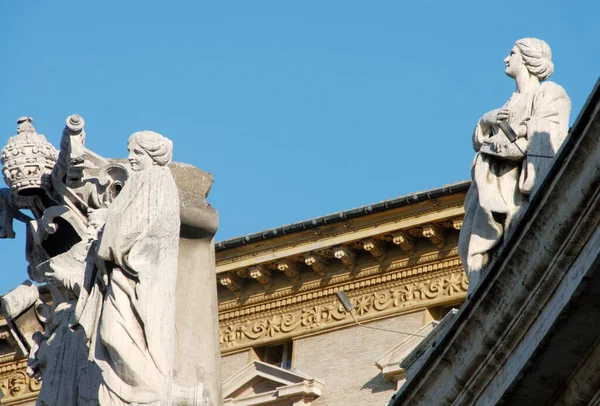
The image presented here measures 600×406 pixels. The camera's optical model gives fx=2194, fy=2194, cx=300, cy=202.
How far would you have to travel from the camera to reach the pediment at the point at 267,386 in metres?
28.1

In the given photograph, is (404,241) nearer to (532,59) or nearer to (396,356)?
(396,356)

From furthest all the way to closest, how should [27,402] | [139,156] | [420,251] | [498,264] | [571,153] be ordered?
[27,402], [420,251], [139,156], [498,264], [571,153]

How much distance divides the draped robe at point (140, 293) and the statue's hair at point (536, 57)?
2.69 metres

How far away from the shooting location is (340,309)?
93.5 feet

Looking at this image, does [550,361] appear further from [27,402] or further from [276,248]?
[27,402]

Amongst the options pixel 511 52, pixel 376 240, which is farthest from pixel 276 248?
pixel 511 52

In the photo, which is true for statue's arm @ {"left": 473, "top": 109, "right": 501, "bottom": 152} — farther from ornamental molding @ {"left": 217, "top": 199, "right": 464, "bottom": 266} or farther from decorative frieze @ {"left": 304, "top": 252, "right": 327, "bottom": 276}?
decorative frieze @ {"left": 304, "top": 252, "right": 327, "bottom": 276}

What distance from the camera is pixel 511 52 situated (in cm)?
1554

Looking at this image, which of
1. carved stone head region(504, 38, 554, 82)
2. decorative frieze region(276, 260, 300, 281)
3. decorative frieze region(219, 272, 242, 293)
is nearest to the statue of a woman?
carved stone head region(504, 38, 554, 82)

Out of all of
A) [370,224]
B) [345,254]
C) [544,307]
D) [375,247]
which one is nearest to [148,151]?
[544,307]

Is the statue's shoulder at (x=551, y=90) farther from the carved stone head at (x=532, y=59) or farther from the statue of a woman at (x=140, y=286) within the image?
the statue of a woman at (x=140, y=286)

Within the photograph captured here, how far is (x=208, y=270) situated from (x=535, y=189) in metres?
2.54

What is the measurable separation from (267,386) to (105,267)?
14.2 meters

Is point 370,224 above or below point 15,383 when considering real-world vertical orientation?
below
